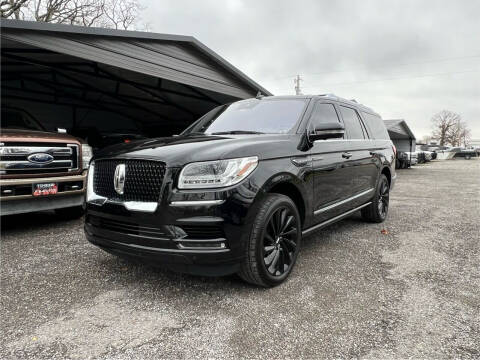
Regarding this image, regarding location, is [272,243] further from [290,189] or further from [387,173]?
[387,173]

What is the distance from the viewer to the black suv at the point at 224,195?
2.39 metres

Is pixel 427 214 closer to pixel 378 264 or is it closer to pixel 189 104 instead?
pixel 378 264

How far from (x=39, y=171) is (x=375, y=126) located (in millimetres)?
5250

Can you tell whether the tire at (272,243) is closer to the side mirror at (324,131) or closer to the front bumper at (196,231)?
the front bumper at (196,231)

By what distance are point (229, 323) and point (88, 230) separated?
1.61 meters

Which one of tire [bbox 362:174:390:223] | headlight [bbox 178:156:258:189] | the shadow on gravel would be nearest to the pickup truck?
the shadow on gravel

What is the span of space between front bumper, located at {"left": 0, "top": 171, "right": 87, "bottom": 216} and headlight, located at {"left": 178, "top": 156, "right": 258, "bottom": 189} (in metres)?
1.98

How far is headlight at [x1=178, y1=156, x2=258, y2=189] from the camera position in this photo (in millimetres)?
2430

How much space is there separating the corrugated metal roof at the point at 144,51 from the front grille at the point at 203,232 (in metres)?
5.11

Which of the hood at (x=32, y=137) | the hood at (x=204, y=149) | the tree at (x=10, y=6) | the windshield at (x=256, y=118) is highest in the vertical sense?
the tree at (x=10, y=6)

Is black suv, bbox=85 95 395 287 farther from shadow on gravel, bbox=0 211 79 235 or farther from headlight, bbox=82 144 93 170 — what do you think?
shadow on gravel, bbox=0 211 79 235

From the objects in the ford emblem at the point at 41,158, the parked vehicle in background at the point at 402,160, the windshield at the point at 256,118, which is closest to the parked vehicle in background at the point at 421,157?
the parked vehicle in background at the point at 402,160

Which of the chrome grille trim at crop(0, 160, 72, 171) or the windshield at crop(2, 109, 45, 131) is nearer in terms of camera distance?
the chrome grille trim at crop(0, 160, 72, 171)

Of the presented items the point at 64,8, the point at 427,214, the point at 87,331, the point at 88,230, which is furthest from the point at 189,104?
the point at 64,8
